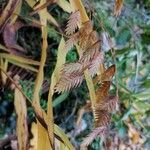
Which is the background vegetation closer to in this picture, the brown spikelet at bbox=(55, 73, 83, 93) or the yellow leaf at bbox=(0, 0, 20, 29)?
the yellow leaf at bbox=(0, 0, 20, 29)

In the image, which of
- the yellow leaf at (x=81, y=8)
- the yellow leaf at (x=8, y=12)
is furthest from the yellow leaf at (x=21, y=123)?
the yellow leaf at (x=81, y=8)

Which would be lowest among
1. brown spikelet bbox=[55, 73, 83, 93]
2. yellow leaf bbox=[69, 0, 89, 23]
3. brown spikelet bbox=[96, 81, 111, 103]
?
brown spikelet bbox=[96, 81, 111, 103]

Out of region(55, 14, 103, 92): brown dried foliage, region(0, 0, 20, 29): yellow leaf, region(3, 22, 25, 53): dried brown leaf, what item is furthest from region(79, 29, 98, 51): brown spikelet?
region(3, 22, 25, 53): dried brown leaf

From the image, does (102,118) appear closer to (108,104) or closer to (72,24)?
(108,104)

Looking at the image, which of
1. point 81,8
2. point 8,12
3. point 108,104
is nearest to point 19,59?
point 8,12

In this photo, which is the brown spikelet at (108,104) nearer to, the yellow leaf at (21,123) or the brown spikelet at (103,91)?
the brown spikelet at (103,91)

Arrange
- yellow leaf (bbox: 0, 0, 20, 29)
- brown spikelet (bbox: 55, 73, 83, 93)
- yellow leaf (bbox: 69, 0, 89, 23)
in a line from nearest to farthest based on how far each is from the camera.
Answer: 1. brown spikelet (bbox: 55, 73, 83, 93)
2. yellow leaf (bbox: 69, 0, 89, 23)
3. yellow leaf (bbox: 0, 0, 20, 29)

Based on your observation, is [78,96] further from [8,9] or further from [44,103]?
[8,9]

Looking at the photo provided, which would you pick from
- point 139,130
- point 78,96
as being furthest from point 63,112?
point 139,130
